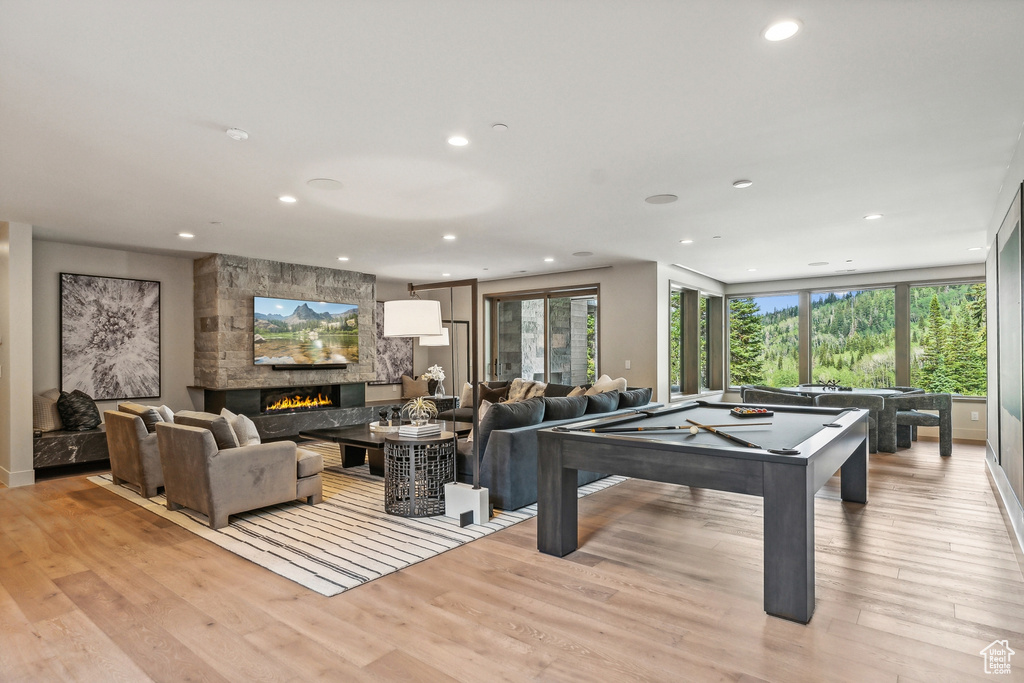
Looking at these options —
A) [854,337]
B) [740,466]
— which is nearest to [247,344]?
[740,466]

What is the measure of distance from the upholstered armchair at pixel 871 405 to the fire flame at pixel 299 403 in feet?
22.0

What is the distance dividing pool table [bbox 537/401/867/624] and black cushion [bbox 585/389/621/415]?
1125 mm

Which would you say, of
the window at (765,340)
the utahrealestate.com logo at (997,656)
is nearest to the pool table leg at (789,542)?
the utahrealestate.com logo at (997,656)

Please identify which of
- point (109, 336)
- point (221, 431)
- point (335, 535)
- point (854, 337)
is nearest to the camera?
point (335, 535)

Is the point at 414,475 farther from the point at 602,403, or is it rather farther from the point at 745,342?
the point at 745,342

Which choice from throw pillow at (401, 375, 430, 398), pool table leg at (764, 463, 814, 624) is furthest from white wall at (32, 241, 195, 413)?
pool table leg at (764, 463, 814, 624)

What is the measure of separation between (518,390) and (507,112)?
494cm

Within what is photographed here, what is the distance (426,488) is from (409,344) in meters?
6.42

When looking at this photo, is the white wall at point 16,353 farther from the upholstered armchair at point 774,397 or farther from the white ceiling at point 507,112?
the upholstered armchair at point 774,397

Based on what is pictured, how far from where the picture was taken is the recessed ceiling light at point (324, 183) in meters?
4.02

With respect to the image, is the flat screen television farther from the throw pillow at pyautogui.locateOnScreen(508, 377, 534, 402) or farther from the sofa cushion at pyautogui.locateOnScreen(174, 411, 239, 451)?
the sofa cushion at pyautogui.locateOnScreen(174, 411, 239, 451)

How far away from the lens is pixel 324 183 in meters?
4.07

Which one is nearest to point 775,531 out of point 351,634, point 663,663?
point 663,663

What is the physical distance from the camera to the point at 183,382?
7438mm
